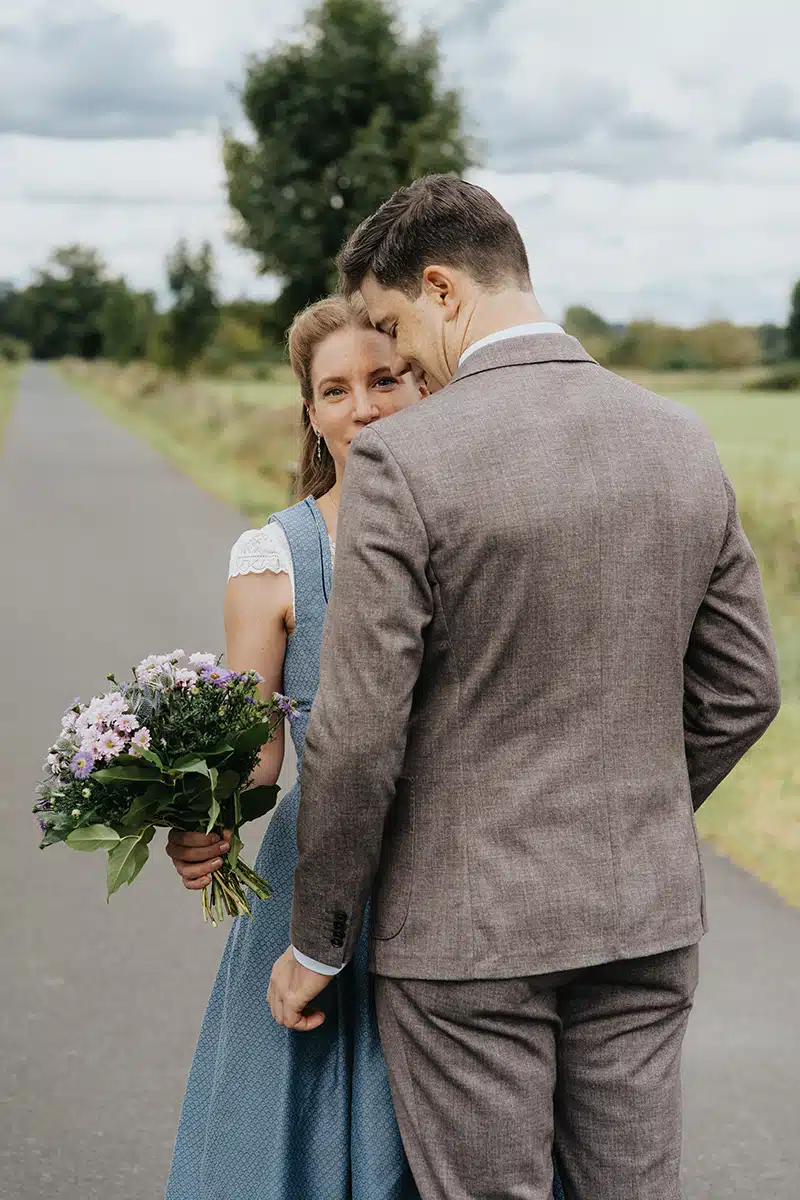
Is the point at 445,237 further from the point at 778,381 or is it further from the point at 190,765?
the point at 778,381

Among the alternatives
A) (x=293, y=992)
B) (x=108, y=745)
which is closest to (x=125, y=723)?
(x=108, y=745)

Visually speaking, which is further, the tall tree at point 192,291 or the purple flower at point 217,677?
the tall tree at point 192,291

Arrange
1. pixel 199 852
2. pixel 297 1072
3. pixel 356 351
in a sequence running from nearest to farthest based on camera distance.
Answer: pixel 199 852, pixel 297 1072, pixel 356 351

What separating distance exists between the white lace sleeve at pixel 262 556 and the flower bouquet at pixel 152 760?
232 millimetres

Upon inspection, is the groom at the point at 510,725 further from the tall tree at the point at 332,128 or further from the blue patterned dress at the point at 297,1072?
the tall tree at the point at 332,128

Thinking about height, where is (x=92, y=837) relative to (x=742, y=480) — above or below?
above

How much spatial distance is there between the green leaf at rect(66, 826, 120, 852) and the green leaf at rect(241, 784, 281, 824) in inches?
8.7

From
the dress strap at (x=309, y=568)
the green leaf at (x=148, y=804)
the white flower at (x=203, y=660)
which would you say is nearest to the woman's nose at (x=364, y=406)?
the dress strap at (x=309, y=568)

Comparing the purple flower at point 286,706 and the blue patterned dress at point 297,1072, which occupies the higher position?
the purple flower at point 286,706

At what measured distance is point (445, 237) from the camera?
2.18m

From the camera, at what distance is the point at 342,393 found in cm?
278

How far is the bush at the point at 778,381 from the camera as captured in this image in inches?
1697

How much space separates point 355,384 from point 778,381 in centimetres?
4298

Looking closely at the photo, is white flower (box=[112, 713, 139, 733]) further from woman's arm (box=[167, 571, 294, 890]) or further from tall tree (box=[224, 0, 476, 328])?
tall tree (box=[224, 0, 476, 328])
